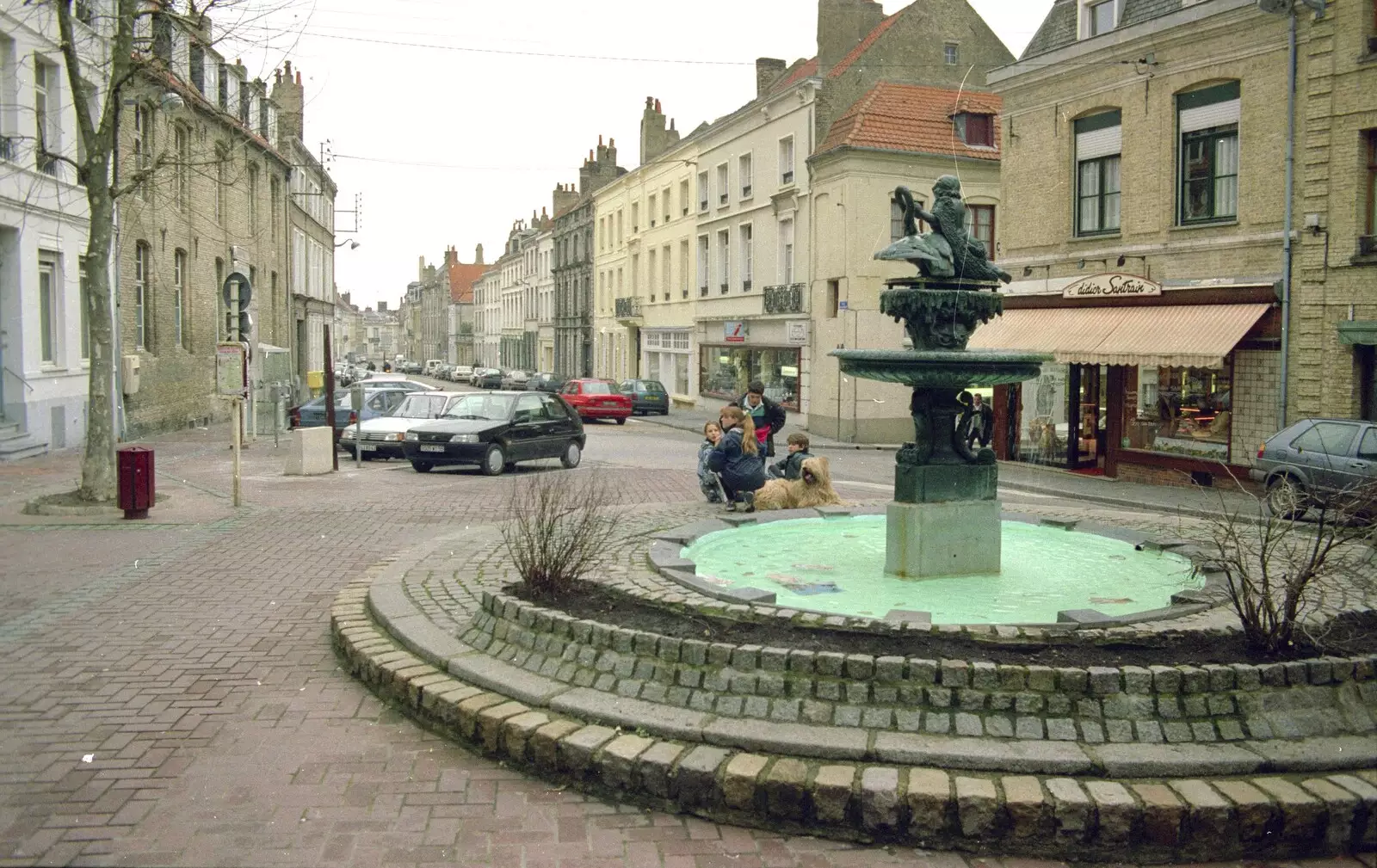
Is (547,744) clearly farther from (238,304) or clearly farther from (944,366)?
(238,304)

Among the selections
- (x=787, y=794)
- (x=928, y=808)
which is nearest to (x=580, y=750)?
(x=787, y=794)

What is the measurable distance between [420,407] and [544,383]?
33.4m

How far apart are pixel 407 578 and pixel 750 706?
14.1ft

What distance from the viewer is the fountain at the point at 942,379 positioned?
8.61 m

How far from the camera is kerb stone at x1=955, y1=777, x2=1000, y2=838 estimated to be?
185 inches

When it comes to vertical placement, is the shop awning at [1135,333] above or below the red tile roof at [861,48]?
below

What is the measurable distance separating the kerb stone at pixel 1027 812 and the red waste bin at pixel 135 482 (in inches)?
468

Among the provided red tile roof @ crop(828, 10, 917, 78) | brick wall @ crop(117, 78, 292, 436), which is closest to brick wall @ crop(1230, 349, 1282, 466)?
red tile roof @ crop(828, 10, 917, 78)

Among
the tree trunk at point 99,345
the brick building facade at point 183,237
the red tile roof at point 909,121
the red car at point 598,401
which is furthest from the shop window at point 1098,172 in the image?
the red car at point 598,401

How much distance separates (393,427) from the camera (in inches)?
898

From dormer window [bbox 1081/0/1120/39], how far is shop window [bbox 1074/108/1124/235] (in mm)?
1874

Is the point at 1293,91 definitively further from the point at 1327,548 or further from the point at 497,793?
the point at 497,793

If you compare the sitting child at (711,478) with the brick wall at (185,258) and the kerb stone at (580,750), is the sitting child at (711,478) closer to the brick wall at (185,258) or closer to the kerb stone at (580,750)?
the kerb stone at (580,750)

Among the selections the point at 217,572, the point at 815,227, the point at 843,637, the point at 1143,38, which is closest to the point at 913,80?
the point at 815,227
